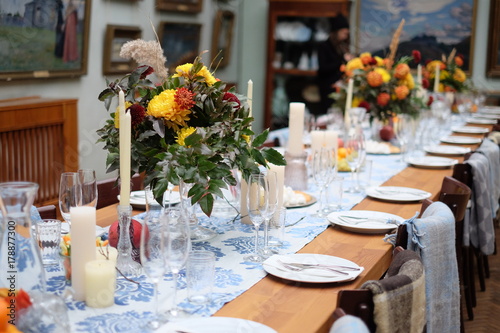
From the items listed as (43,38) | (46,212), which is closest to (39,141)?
(43,38)

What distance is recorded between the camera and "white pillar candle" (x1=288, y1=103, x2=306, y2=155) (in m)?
2.98

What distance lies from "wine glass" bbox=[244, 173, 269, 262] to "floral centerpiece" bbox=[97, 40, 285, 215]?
9 centimetres

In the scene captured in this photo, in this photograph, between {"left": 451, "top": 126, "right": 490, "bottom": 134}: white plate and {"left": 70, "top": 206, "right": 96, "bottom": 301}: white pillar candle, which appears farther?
{"left": 451, "top": 126, "right": 490, "bottom": 134}: white plate

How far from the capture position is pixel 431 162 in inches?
144

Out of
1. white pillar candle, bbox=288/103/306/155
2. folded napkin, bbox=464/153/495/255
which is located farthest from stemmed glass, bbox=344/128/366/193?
folded napkin, bbox=464/153/495/255

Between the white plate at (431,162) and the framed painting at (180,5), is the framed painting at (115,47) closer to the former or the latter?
the framed painting at (180,5)

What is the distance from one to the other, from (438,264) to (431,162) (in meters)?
1.60

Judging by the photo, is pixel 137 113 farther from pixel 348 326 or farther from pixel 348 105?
pixel 348 105

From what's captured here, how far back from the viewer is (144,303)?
155 cm

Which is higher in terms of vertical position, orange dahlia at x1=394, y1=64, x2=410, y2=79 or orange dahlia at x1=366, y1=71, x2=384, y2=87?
orange dahlia at x1=394, y1=64, x2=410, y2=79

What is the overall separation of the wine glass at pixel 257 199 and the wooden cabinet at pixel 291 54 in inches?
259

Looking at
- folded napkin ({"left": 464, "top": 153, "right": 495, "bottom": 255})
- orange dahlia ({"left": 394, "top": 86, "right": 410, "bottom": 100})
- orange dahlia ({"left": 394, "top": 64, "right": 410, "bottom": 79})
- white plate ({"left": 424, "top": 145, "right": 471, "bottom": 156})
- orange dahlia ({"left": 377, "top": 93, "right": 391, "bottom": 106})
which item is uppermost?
orange dahlia ({"left": 394, "top": 64, "right": 410, "bottom": 79})

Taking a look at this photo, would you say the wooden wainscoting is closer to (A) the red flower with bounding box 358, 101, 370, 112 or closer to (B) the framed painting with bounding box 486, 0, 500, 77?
(A) the red flower with bounding box 358, 101, 370, 112

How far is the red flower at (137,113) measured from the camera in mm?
1960
